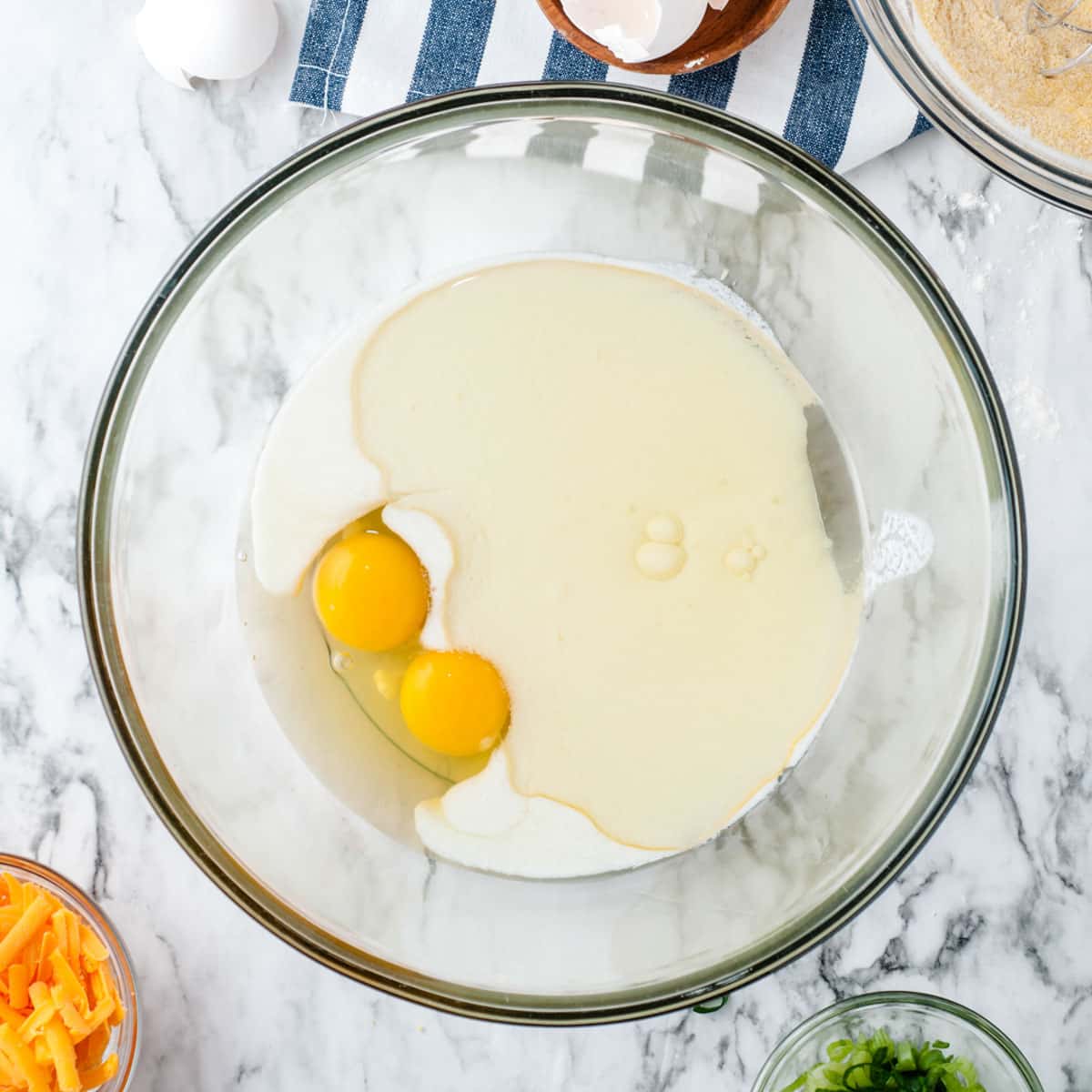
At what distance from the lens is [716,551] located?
128 cm

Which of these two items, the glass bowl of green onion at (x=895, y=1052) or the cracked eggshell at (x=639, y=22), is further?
the glass bowl of green onion at (x=895, y=1052)

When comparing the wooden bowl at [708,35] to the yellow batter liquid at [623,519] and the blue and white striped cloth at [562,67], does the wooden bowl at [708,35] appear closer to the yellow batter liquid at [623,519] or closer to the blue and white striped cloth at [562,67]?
the blue and white striped cloth at [562,67]

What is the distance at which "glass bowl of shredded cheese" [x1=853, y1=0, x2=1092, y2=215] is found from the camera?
1.21m

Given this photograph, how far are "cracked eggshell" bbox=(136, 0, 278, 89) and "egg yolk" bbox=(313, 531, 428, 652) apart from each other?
55 centimetres

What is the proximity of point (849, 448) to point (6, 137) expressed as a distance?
3.52ft

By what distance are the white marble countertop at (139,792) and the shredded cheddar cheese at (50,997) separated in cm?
10

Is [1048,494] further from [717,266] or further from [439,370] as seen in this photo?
[439,370]

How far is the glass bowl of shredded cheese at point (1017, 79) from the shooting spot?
1.21 meters

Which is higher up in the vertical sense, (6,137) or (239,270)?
(6,137)

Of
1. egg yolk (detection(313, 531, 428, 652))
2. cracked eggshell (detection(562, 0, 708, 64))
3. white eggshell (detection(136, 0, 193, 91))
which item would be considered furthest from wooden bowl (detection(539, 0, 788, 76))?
egg yolk (detection(313, 531, 428, 652))

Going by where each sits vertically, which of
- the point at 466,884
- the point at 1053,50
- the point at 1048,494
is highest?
the point at 1053,50

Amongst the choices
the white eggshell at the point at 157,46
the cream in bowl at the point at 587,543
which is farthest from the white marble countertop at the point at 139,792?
the cream in bowl at the point at 587,543

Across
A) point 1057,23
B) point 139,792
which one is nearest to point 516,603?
point 139,792

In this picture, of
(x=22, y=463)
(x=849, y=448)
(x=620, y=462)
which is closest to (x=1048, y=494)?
(x=849, y=448)
